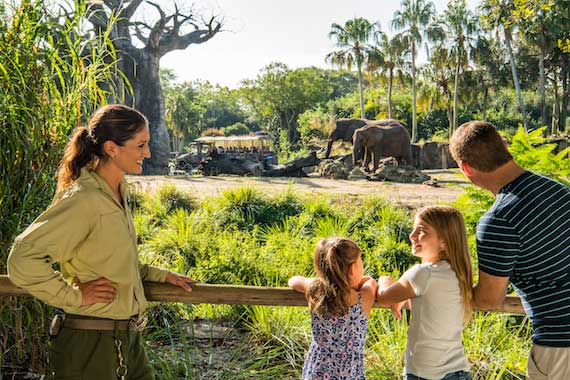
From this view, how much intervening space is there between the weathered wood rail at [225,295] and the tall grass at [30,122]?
556 millimetres

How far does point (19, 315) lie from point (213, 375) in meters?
0.86

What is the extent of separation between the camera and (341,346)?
1709 millimetres

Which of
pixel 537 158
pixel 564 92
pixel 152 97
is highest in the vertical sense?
pixel 564 92

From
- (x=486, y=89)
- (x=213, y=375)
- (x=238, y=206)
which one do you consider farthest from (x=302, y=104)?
(x=213, y=375)

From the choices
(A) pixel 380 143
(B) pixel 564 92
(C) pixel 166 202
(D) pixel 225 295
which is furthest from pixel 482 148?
(B) pixel 564 92

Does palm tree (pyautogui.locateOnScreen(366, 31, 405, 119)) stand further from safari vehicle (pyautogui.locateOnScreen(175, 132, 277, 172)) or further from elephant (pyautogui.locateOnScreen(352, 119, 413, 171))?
elephant (pyautogui.locateOnScreen(352, 119, 413, 171))

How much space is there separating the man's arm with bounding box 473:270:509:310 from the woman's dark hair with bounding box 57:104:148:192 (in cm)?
98

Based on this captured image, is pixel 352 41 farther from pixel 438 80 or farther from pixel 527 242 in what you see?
pixel 527 242

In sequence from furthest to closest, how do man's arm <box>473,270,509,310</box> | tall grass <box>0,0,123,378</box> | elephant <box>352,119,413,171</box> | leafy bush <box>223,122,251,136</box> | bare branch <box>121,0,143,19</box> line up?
1. leafy bush <box>223,122,251,136</box>
2. bare branch <box>121,0,143,19</box>
3. elephant <box>352,119,413,171</box>
4. tall grass <box>0,0,123,378</box>
5. man's arm <box>473,270,509,310</box>

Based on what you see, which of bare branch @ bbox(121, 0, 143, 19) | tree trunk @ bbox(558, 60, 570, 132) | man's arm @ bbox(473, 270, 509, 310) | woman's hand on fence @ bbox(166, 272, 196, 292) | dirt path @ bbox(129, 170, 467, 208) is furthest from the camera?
tree trunk @ bbox(558, 60, 570, 132)

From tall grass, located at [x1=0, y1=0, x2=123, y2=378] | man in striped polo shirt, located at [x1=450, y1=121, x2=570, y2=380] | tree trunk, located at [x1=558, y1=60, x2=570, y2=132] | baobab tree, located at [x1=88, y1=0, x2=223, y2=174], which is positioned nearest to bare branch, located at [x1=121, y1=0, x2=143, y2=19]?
baobab tree, located at [x1=88, y1=0, x2=223, y2=174]

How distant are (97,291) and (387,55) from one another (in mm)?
32525

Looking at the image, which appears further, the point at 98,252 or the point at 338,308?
the point at 338,308

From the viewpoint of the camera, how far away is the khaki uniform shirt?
4.63 feet
